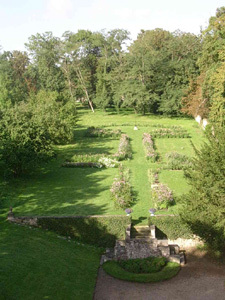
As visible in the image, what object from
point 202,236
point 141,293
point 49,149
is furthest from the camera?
point 49,149

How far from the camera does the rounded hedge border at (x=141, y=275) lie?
49.1ft

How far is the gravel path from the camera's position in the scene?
13922 mm

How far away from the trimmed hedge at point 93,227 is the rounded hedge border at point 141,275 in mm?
1658

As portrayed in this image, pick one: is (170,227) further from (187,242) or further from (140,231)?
(140,231)

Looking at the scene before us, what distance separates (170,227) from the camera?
17.5 meters

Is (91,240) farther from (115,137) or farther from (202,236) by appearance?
(115,137)

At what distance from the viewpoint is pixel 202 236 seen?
1576cm

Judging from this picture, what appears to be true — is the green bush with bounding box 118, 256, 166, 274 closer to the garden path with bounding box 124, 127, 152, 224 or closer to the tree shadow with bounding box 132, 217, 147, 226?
the tree shadow with bounding box 132, 217, 147, 226

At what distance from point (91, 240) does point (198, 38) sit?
42803mm

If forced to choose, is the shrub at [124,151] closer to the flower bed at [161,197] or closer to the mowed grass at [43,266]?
the flower bed at [161,197]

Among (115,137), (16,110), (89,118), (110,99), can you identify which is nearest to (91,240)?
(16,110)

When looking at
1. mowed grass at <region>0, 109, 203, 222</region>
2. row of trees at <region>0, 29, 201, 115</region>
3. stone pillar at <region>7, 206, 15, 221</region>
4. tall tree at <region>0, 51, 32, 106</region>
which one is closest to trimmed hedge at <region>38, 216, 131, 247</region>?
mowed grass at <region>0, 109, 203, 222</region>

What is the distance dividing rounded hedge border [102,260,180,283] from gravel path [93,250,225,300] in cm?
18

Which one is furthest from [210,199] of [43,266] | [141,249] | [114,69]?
[114,69]
